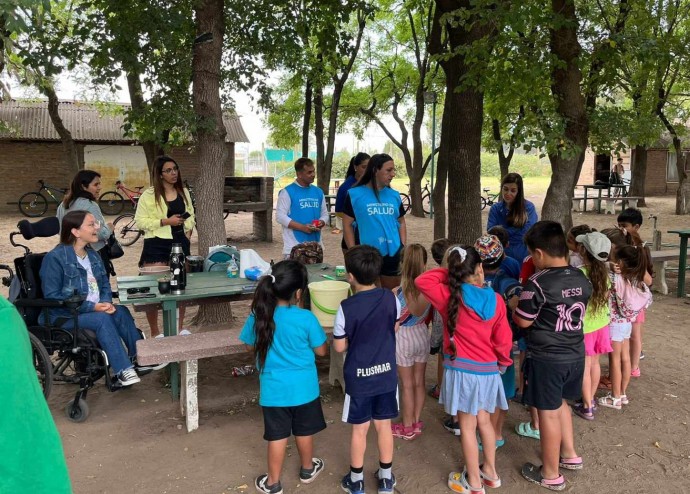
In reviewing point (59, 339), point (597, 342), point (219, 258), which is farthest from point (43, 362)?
point (597, 342)

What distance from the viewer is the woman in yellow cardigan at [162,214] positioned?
510 centimetres

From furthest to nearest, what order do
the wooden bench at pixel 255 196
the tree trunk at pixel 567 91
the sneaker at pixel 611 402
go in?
the wooden bench at pixel 255 196
the tree trunk at pixel 567 91
the sneaker at pixel 611 402

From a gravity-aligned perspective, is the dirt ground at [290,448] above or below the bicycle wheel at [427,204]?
below

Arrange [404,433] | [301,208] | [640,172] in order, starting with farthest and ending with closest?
[640,172]
[301,208]
[404,433]

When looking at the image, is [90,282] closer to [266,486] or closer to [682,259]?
[266,486]

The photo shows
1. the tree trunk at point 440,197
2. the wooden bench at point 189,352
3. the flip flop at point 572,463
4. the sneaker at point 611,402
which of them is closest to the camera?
the flip flop at point 572,463

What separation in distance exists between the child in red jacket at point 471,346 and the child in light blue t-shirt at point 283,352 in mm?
713

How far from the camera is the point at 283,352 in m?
3.06

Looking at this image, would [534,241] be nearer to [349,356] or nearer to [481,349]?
[481,349]

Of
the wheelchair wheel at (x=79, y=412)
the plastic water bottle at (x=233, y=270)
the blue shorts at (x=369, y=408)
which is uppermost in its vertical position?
the plastic water bottle at (x=233, y=270)

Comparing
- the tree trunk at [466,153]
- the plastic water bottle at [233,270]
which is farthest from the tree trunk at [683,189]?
the plastic water bottle at [233,270]

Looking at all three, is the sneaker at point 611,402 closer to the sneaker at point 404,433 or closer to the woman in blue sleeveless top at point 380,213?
the sneaker at point 404,433

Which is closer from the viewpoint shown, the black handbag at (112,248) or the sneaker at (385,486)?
the sneaker at (385,486)

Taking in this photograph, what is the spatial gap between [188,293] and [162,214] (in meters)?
1.24
